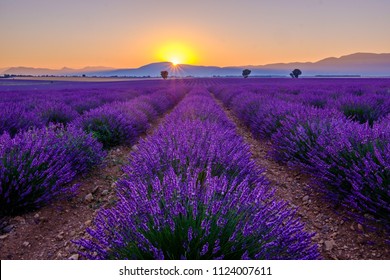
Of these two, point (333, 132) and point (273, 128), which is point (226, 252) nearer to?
point (333, 132)

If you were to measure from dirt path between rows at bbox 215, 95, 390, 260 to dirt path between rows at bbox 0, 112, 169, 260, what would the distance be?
192 centimetres

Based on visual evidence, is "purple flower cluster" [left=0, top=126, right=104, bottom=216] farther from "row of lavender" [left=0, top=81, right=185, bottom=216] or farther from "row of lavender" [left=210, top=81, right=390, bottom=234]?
"row of lavender" [left=210, top=81, right=390, bottom=234]

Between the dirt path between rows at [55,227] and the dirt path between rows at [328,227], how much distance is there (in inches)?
75.7

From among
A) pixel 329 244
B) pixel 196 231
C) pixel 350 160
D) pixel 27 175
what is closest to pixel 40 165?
pixel 27 175

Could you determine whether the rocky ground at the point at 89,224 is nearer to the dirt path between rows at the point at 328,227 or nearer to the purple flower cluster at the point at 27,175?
the dirt path between rows at the point at 328,227

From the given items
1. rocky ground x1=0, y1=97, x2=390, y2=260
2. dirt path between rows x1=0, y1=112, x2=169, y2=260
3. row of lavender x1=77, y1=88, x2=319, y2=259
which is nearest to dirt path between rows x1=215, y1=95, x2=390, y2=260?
rocky ground x1=0, y1=97, x2=390, y2=260

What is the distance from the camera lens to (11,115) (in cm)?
497

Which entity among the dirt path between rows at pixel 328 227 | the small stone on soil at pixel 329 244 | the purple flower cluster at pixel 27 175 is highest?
the purple flower cluster at pixel 27 175

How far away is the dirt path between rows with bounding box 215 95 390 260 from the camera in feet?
6.83

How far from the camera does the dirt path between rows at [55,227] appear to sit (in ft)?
7.11

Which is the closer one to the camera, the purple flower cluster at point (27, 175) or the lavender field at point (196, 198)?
the lavender field at point (196, 198)

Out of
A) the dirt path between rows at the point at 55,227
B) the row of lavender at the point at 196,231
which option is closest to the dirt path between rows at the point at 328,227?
the row of lavender at the point at 196,231

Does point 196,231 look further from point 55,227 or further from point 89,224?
point 55,227
